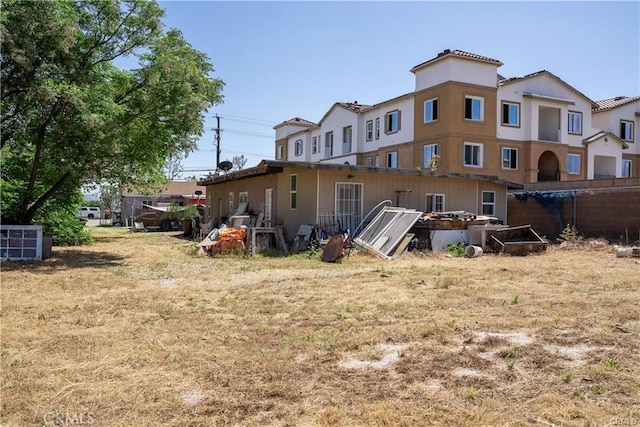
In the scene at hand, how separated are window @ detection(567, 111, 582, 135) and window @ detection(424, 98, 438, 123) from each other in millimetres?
9210

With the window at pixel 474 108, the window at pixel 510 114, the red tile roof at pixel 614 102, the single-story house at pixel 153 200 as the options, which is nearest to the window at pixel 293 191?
the window at pixel 474 108

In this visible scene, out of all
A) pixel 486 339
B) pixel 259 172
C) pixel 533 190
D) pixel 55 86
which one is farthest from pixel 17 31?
pixel 533 190

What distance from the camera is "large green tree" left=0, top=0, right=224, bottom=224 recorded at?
1108 centimetres

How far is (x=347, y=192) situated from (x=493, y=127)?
13466mm

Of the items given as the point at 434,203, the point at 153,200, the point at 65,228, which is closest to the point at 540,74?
the point at 434,203

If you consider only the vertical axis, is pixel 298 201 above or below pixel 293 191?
below

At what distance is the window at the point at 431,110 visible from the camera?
84.5 feet

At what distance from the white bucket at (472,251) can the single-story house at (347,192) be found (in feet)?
11.6

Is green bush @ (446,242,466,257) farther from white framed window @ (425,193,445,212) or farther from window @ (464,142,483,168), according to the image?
window @ (464,142,483,168)

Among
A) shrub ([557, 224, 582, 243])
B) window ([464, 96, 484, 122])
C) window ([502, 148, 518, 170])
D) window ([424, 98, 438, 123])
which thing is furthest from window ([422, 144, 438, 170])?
shrub ([557, 224, 582, 243])

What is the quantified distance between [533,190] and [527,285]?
13.7 metres

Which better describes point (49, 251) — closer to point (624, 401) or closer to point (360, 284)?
point (360, 284)

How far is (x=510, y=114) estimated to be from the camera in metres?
26.8

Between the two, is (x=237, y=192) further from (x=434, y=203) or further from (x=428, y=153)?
(x=428, y=153)
